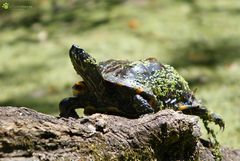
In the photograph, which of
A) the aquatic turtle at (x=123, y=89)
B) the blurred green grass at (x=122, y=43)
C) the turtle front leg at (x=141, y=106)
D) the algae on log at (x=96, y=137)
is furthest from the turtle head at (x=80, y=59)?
the blurred green grass at (x=122, y=43)

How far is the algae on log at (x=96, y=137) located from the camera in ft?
6.56

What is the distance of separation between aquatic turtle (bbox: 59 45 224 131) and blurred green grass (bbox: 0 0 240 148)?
1330mm

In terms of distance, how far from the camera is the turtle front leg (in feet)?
8.59

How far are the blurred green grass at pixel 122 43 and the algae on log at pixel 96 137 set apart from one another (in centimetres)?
174

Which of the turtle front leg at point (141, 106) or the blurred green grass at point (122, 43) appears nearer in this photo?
the turtle front leg at point (141, 106)

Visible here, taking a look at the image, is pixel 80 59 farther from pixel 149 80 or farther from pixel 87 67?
pixel 149 80

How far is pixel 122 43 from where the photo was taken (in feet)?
22.2

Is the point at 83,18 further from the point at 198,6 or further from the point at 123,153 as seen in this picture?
the point at 123,153

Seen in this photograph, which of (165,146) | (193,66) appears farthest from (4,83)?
(165,146)

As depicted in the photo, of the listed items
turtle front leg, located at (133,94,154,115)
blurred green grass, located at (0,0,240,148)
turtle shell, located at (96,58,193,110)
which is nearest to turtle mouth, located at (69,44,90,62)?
turtle shell, located at (96,58,193,110)

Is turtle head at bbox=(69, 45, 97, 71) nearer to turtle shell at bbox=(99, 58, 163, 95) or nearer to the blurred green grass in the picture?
turtle shell at bbox=(99, 58, 163, 95)

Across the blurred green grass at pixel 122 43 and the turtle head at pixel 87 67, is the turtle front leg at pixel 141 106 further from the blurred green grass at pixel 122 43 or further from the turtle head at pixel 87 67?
the blurred green grass at pixel 122 43

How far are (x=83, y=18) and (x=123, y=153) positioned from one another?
5.95 m

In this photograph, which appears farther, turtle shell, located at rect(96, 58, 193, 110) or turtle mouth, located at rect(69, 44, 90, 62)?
turtle shell, located at rect(96, 58, 193, 110)
